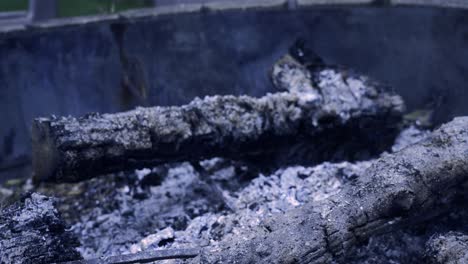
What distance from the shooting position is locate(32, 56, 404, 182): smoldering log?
215 centimetres

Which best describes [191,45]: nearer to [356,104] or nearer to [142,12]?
[142,12]

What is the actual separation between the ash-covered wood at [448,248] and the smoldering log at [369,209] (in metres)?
0.13

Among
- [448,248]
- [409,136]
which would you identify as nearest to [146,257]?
[448,248]

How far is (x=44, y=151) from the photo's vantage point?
2166mm

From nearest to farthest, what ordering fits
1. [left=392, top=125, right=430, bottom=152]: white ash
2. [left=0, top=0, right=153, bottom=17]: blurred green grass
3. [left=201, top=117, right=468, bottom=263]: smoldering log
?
[left=201, top=117, right=468, bottom=263]: smoldering log < [left=392, top=125, right=430, bottom=152]: white ash < [left=0, top=0, right=153, bottom=17]: blurred green grass

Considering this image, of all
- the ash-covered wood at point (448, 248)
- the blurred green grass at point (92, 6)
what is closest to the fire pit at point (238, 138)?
the ash-covered wood at point (448, 248)

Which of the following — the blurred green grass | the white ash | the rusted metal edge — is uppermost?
the blurred green grass

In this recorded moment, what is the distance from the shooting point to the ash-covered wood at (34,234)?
171cm

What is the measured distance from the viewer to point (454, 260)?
68.2 inches

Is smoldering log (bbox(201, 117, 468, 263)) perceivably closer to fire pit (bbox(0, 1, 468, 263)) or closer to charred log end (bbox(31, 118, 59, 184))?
fire pit (bbox(0, 1, 468, 263))

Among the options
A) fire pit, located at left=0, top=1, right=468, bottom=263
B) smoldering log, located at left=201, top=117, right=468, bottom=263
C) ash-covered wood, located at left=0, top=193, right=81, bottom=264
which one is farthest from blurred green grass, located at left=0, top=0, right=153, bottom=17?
smoldering log, located at left=201, top=117, right=468, bottom=263

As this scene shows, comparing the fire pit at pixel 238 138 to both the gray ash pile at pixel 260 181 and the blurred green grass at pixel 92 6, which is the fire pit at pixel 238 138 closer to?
the gray ash pile at pixel 260 181

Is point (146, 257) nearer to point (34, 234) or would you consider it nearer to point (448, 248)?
point (34, 234)

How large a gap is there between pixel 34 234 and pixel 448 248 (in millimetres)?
1468
